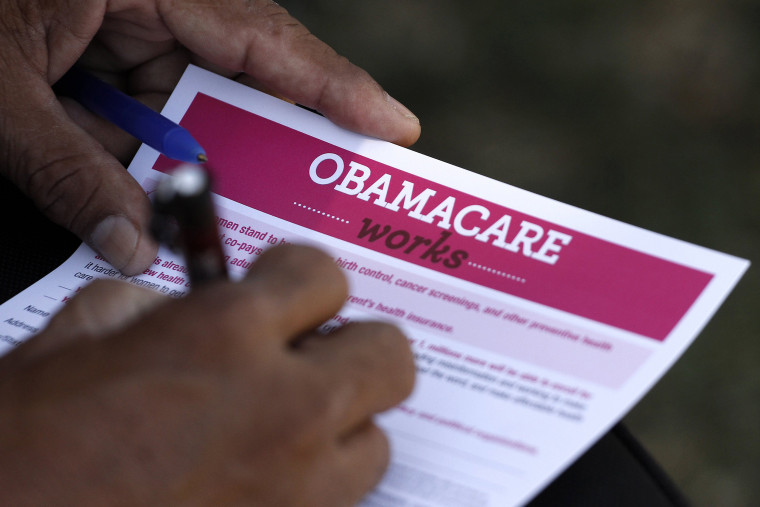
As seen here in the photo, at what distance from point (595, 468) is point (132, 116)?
0.51 metres

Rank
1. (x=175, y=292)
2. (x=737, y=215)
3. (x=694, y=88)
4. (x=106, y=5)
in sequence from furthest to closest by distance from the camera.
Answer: (x=694, y=88)
(x=737, y=215)
(x=106, y=5)
(x=175, y=292)

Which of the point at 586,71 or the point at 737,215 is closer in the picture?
the point at 737,215

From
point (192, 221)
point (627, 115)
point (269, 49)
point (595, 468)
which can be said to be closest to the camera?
point (192, 221)

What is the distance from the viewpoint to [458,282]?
2.02 ft

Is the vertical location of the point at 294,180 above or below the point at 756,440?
above

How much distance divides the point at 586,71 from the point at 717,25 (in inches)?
12.3

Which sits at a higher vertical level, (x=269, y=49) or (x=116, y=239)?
(x=269, y=49)

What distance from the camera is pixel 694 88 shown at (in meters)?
1.56

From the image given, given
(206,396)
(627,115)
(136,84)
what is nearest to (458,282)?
(206,396)

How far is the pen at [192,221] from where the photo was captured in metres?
0.36

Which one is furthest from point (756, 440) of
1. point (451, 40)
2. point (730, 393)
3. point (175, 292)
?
point (175, 292)

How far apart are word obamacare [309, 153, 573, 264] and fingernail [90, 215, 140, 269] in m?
0.17

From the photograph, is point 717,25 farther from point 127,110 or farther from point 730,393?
point 127,110

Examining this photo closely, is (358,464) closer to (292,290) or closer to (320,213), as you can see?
(292,290)
